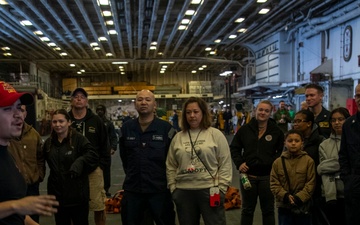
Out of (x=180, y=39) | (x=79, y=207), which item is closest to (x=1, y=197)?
(x=79, y=207)

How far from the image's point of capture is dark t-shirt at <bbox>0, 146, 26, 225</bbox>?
164 cm

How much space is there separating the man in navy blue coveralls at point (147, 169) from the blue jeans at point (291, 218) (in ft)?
3.65

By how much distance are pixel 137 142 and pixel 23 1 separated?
824 centimetres

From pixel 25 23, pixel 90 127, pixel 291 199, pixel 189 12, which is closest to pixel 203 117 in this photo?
pixel 291 199

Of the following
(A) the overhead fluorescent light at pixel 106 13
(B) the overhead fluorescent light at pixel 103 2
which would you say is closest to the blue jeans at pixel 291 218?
(B) the overhead fluorescent light at pixel 103 2

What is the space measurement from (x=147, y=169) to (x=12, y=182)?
1.87 meters

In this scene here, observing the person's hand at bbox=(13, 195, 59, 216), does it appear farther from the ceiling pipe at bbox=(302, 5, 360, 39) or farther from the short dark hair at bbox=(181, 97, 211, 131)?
the ceiling pipe at bbox=(302, 5, 360, 39)

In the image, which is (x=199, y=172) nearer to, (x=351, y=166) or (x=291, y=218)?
(x=291, y=218)

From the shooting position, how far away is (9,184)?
1.66m

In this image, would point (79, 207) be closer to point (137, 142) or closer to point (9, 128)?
point (137, 142)

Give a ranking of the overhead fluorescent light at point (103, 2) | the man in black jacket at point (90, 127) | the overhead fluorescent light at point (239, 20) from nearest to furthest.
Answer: the man in black jacket at point (90, 127) < the overhead fluorescent light at point (103, 2) < the overhead fluorescent light at point (239, 20)

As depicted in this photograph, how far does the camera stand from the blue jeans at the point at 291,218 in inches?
143

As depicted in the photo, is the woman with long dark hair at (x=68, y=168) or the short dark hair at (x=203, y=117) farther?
the short dark hair at (x=203, y=117)

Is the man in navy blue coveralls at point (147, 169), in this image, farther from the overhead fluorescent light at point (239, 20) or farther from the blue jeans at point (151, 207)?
the overhead fluorescent light at point (239, 20)
